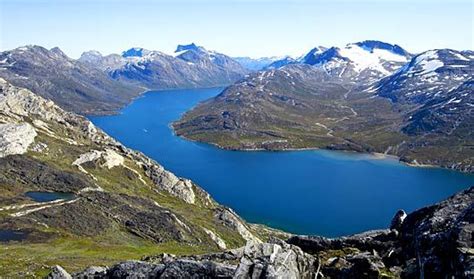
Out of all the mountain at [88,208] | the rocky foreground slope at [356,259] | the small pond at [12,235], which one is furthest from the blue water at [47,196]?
the rocky foreground slope at [356,259]

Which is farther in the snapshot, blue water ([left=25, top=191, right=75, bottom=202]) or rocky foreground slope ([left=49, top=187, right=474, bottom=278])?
blue water ([left=25, top=191, right=75, bottom=202])

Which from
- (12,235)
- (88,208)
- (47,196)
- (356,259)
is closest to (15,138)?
(47,196)

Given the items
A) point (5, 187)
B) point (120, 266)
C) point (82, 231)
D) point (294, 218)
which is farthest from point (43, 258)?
point (294, 218)

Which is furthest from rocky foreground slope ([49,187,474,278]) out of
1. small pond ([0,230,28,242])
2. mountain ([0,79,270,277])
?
A: small pond ([0,230,28,242])

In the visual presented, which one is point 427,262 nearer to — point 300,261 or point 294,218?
point 300,261

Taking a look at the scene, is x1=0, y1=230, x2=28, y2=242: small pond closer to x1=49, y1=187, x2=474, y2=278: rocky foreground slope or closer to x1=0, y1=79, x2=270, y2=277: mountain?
x1=0, y1=79, x2=270, y2=277: mountain

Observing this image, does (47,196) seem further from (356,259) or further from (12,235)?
(356,259)
